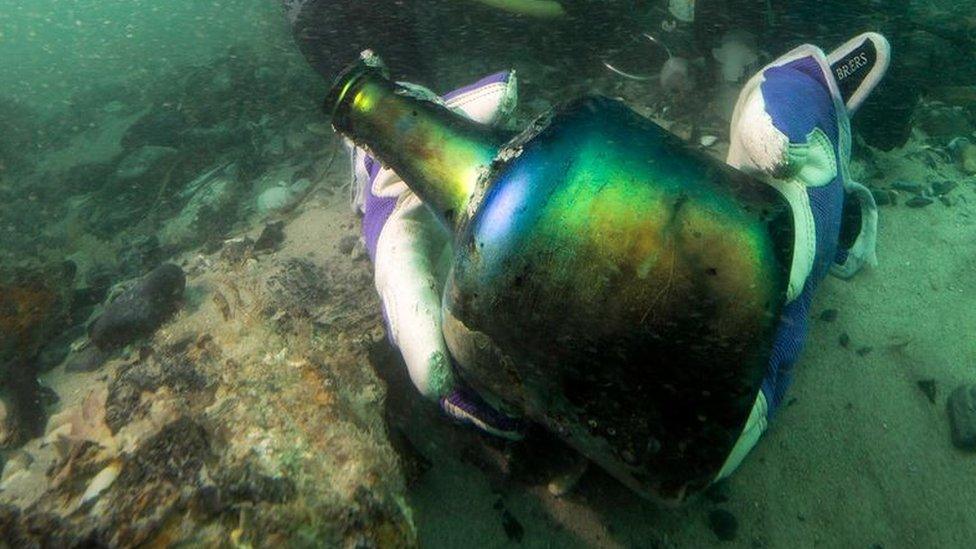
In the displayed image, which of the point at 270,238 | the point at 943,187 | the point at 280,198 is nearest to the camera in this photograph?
the point at 943,187

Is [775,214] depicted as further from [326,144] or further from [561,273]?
[326,144]

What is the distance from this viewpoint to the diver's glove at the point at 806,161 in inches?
72.7

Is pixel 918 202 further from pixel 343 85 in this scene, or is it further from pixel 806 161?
pixel 343 85

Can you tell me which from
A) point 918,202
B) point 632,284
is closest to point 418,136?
point 632,284

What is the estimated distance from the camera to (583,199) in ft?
3.86

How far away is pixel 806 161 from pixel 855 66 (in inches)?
44.4

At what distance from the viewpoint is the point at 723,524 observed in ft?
6.30

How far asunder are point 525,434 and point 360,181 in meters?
1.85

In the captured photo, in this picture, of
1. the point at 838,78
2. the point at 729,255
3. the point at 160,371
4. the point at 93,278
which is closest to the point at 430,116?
the point at 729,255

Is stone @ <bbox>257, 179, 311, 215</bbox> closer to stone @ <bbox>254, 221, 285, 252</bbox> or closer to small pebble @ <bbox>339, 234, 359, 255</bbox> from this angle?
stone @ <bbox>254, 221, 285, 252</bbox>

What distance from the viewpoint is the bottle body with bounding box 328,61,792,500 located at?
44.9 inches

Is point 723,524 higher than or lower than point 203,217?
higher

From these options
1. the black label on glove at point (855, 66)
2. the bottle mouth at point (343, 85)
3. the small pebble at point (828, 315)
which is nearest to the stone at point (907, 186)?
the black label on glove at point (855, 66)

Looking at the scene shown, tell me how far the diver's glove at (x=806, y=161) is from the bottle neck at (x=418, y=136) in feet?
3.80
